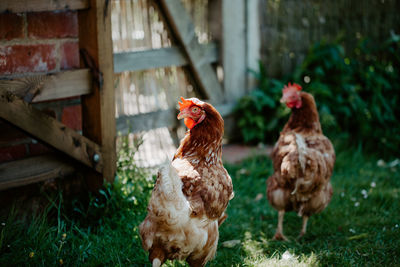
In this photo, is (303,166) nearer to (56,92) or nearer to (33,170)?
(56,92)

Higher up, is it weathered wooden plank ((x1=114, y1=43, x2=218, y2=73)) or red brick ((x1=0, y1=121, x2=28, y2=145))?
weathered wooden plank ((x1=114, y1=43, x2=218, y2=73))

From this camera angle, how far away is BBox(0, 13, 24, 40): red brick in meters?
2.87

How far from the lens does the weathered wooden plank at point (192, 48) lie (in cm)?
462

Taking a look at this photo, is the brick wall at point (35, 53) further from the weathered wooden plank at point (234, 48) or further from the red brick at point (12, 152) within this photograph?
the weathered wooden plank at point (234, 48)

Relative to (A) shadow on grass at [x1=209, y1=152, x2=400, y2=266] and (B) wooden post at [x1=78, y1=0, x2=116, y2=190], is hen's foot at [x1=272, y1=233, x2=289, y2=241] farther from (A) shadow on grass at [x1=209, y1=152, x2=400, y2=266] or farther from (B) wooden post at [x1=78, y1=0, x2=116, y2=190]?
(B) wooden post at [x1=78, y1=0, x2=116, y2=190]

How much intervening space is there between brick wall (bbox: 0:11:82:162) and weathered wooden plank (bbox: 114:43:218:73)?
958 mm

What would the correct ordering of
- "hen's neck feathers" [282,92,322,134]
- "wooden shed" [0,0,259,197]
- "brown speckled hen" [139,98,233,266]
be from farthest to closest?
"hen's neck feathers" [282,92,322,134]
"wooden shed" [0,0,259,197]
"brown speckled hen" [139,98,233,266]

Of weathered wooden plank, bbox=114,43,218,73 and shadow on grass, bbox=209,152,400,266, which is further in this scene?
weathered wooden plank, bbox=114,43,218,73

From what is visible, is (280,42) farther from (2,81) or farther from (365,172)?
(2,81)

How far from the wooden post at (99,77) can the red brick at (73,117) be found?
248 millimetres

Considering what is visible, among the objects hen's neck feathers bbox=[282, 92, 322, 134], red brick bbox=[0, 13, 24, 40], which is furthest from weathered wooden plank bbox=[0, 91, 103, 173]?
hen's neck feathers bbox=[282, 92, 322, 134]

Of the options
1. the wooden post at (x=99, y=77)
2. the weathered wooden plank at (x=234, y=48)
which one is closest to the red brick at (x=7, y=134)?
the wooden post at (x=99, y=77)

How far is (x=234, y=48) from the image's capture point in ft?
17.5

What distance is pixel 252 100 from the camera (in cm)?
537
